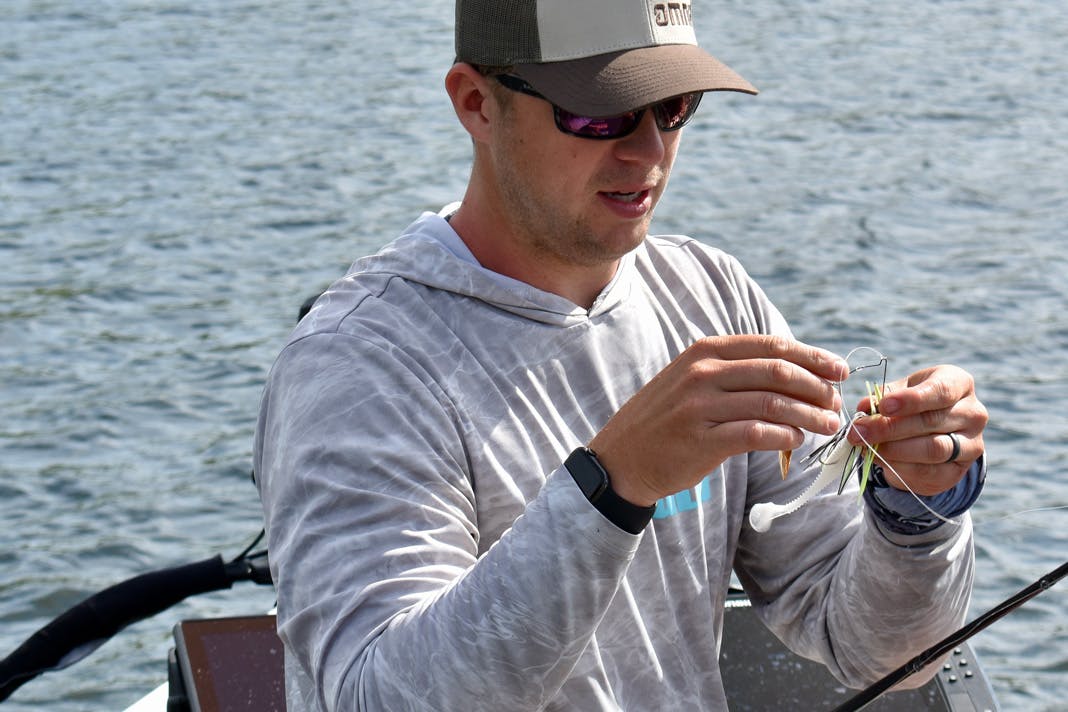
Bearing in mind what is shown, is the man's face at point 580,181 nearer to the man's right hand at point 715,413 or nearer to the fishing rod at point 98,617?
the man's right hand at point 715,413

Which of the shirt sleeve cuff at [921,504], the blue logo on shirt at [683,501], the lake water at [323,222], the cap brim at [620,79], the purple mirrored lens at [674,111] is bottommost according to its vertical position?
the lake water at [323,222]

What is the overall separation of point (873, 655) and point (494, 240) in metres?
0.82

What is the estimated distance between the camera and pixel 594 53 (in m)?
2.12

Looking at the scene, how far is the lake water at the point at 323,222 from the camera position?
6660 mm

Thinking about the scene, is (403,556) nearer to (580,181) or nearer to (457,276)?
(457,276)

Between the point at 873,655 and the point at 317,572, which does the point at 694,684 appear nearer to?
the point at 873,655

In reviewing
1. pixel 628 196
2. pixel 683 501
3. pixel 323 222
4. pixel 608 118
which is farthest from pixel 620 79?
pixel 323 222

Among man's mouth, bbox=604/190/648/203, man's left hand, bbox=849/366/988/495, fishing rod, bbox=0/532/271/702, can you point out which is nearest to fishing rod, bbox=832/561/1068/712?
man's left hand, bbox=849/366/988/495

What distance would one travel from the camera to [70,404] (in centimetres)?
770

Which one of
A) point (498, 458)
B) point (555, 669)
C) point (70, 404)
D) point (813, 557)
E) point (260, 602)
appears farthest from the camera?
point (70, 404)

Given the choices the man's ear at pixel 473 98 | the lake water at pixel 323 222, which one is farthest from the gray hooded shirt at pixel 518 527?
the lake water at pixel 323 222

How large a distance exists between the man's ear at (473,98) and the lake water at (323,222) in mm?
4023

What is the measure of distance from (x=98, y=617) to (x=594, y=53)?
7.82ft

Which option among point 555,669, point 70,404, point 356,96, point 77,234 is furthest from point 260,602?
point 356,96
